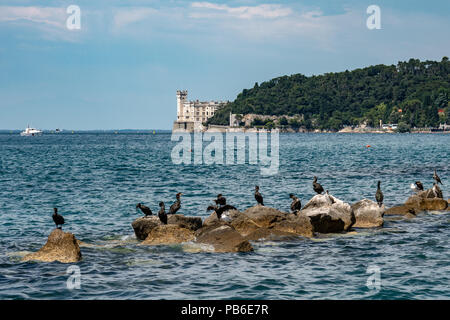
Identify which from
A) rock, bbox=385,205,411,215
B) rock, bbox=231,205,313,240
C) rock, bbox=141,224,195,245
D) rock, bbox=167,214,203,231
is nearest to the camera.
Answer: rock, bbox=141,224,195,245

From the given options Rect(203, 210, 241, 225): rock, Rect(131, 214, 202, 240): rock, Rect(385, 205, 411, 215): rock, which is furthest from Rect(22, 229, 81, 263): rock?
Rect(385, 205, 411, 215): rock

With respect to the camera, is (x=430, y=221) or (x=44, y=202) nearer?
(x=430, y=221)

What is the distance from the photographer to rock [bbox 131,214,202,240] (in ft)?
69.7

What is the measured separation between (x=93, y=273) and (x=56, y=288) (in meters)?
1.65

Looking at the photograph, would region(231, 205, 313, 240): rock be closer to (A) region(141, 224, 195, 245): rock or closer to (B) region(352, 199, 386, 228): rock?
(A) region(141, 224, 195, 245): rock

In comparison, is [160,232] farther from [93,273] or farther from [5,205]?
[5,205]

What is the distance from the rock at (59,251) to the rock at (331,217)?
9.21 m

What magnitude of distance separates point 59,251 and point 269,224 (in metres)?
8.28

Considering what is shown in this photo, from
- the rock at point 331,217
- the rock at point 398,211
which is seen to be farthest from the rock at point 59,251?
the rock at point 398,211

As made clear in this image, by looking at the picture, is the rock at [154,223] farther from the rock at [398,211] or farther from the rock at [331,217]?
the rock at [398,211]

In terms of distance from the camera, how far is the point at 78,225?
2564 cm

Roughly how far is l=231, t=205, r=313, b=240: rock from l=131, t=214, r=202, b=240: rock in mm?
1542

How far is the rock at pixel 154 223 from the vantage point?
69.7 ft
